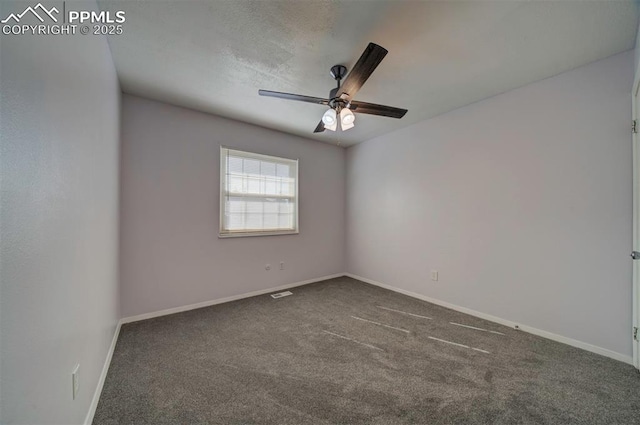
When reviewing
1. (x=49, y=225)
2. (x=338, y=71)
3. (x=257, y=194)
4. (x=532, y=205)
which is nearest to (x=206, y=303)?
(x=257, y=194)

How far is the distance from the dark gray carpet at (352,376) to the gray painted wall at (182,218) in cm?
47

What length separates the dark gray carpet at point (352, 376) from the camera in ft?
4.90

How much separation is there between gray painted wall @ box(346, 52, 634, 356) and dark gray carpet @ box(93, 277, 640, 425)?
35 centimetres

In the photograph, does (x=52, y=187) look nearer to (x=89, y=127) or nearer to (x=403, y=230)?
(x=89, y=127)

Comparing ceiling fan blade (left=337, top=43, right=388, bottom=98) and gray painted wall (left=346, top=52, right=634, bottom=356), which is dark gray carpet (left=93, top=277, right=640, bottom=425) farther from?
ceiling fan blade (left=337, top=43, right=388, bottom=98)

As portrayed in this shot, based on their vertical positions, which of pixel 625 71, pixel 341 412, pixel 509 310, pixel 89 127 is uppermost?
pixel 625 71

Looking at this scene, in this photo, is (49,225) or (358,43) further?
(358,43)

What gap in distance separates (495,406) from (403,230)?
2417mm

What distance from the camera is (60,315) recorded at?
1055 mm

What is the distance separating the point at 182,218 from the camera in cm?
306

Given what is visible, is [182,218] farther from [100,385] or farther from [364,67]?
[364,67]

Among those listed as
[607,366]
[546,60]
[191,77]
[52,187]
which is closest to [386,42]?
[546,60]

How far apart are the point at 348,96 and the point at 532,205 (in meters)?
2.23

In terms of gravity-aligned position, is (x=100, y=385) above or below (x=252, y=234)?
below
